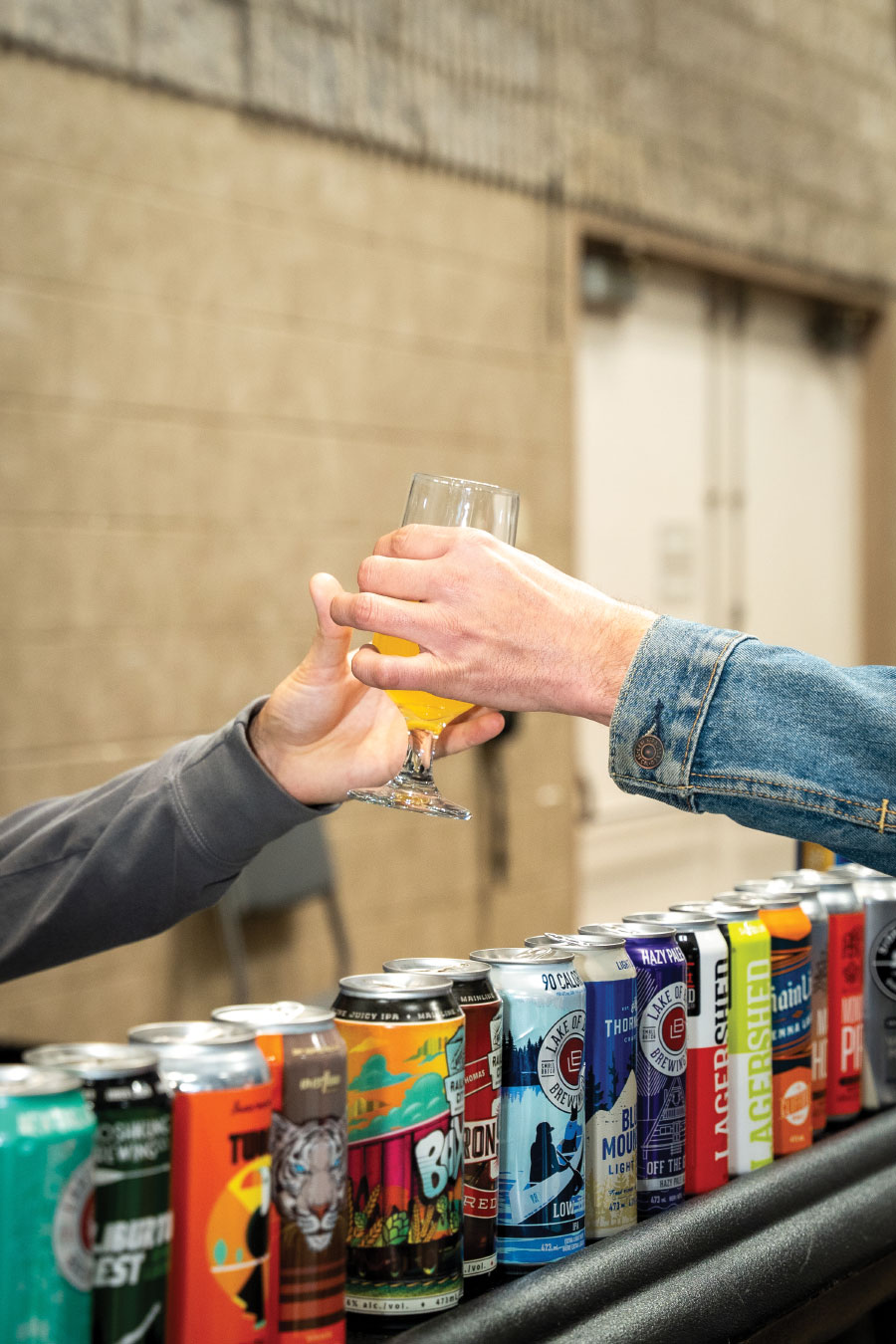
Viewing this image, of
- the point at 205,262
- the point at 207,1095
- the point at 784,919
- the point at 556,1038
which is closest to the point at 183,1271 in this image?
the point at 207,1095

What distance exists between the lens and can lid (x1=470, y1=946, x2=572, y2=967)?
0.79 metres

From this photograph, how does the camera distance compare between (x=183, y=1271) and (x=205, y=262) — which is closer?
(x=183, y=1271)

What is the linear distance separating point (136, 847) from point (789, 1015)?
0.61 m

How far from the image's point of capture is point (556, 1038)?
78 cm

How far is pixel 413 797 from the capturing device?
959mm

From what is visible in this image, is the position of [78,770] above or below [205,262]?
below

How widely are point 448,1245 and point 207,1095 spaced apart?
0.66ft

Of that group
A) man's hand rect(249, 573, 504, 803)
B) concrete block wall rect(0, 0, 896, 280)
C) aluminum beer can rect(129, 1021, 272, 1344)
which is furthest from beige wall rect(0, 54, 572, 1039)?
aluminum beer can rect(129, 1021, 272, 1344)

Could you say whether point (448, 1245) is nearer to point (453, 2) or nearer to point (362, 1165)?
point (362, 1165)

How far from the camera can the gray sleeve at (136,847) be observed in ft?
3.90

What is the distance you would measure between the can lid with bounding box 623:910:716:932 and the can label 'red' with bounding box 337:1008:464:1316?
0.25 metres

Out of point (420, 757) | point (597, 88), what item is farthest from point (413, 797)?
point (597, 88)

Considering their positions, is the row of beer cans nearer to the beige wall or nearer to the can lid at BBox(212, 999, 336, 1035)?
the can lid at BBox(212, 999, 336, 1035)

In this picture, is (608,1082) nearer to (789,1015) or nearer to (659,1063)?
(659,1063)
